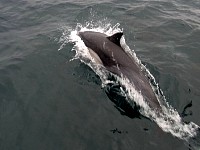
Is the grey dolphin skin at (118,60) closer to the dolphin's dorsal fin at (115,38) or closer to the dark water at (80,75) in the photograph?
the dolphin's dorsal fin at (115,38)

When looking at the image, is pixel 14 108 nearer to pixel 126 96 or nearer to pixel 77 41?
pixel 126 96

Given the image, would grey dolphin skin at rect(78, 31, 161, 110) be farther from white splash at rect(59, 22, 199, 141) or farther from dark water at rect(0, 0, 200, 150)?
dark water at rect(0, 0, 200, 150)

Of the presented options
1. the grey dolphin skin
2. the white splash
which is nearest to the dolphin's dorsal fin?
the grey dolphin skin

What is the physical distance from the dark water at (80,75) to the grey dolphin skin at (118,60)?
61 cm

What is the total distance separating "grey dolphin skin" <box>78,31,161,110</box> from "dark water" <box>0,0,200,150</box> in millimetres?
611

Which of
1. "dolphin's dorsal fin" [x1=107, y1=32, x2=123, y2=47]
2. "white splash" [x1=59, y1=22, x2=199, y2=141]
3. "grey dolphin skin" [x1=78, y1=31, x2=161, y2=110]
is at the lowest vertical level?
"white splash" [x1=59, y1=22, x2=199, y2=141]

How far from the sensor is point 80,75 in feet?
33.8

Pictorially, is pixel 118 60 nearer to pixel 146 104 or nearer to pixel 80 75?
pixel 80 75

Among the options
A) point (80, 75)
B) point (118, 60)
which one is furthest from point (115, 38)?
point (80, 75)

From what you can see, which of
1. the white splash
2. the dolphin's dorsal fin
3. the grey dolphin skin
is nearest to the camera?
the white splash

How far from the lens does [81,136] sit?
8.06 m

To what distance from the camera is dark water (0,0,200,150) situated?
808 centimetres

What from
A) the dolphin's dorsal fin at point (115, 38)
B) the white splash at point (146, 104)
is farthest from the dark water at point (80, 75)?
the dolphin's dorsal fin at point (115, 38)

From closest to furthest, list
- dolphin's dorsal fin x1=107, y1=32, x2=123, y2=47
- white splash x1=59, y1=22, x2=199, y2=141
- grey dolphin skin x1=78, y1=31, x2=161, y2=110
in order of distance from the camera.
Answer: white splash x1=59, y1=22, x2=199, y2=141
grey dolphin skin x1=78, y1=31, x2=161, y2=110
dolphin's dorsal fin x1=107, y1=32, x2=123, y2=47
